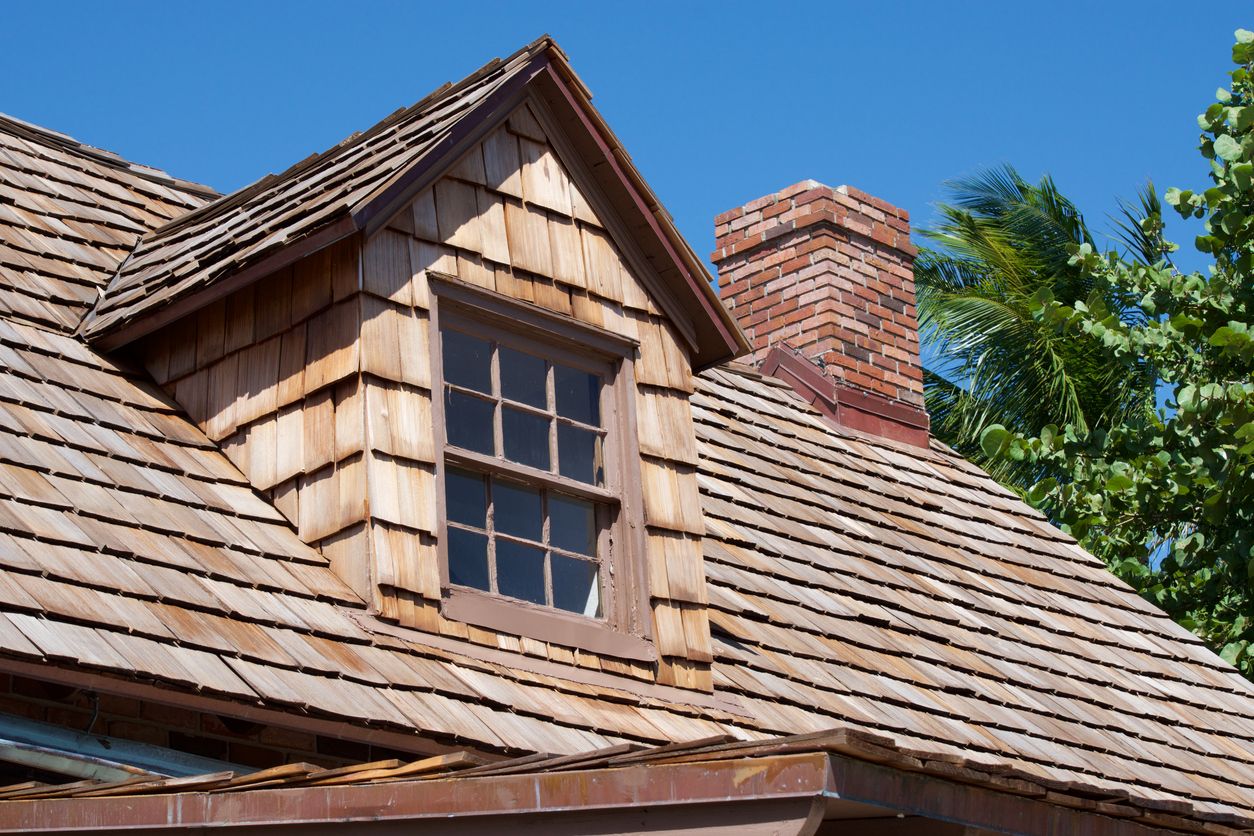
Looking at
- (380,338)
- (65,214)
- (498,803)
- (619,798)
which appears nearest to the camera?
(619,798)

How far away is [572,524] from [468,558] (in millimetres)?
592

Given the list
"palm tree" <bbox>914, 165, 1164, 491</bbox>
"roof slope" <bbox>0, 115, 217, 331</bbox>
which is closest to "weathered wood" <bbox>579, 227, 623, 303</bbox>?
"roof slope" <bbox>0, 115, 217, 331</bbox>

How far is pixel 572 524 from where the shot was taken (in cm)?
734

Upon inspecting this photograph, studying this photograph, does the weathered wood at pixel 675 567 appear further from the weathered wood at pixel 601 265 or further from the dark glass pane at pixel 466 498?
the weathered wood at pixel 601 265

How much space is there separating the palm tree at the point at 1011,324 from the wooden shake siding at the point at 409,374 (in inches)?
598

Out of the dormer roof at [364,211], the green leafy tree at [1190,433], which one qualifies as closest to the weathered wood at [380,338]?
the dormer roof at [364,211]

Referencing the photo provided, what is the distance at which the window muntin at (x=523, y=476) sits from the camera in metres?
6.98

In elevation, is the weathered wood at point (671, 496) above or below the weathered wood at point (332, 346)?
below

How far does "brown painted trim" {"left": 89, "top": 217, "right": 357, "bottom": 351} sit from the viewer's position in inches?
273

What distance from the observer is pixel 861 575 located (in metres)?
9.52

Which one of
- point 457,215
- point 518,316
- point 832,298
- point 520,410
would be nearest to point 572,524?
point 520,410

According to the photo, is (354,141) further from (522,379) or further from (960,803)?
(960,803)

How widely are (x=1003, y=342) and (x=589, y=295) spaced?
17658 millimetres

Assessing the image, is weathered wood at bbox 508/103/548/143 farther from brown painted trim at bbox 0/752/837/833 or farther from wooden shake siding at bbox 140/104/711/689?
brown painted trim at bbox 0/752/837/833
